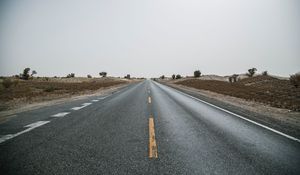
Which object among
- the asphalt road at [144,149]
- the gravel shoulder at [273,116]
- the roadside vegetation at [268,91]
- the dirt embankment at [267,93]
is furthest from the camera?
the roadside vegetation at [268,91]

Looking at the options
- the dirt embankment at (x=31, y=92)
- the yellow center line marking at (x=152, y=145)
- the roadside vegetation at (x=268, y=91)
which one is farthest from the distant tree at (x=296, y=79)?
the dirt embankment at (x=31, y=92)

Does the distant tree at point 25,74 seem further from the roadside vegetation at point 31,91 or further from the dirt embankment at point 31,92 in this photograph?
the dirt embankment at point 31,92

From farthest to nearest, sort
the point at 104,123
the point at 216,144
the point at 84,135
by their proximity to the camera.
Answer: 1. the point at 104,123
2. the point at 84,135
3. the point at 216,144

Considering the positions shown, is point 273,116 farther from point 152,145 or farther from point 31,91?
point 31,91

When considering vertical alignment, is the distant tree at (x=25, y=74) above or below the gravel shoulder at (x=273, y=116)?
above

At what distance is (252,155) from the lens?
3.28m

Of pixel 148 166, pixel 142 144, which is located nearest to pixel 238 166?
pixel 148 166

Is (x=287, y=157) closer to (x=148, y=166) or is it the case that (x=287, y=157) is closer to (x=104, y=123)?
(x=148, y=166)

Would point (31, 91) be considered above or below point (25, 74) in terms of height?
below

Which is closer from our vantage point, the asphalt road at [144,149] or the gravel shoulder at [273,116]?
the asphalt road at [144,149]

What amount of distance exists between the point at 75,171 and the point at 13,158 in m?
1.41

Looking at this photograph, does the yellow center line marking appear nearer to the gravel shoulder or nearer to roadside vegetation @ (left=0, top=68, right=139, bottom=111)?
the gravel shoulder

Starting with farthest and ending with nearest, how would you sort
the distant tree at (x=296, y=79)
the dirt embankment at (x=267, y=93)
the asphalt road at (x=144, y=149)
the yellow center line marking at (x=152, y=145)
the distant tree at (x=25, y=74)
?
the distant tree at (x=25, y=74), the distant tree at (x=296, y=79), the dirt embankment at (x=267, y=93), the yellow center line marking at (x=152, y=145), the asphalt road at (x=144, y=149)

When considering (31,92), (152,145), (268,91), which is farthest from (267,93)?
(31,92)
